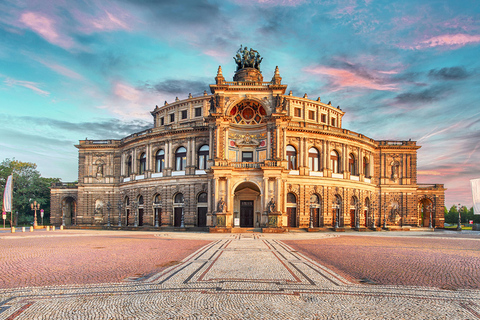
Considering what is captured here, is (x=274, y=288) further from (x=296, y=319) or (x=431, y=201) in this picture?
(x=431, y=201)

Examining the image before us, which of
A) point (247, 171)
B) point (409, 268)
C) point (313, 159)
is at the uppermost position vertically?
point (313, 159)

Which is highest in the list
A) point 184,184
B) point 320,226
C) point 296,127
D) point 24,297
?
point 296,127

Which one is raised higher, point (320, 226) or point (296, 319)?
point (296, 319)

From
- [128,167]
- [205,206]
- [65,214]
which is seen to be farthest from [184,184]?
[65,214]

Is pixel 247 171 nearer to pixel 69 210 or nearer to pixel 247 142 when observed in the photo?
pixel 247 142

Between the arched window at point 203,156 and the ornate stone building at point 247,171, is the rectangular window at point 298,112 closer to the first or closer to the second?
the ornate stone building at point 247,171

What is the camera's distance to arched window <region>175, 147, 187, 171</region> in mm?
51394

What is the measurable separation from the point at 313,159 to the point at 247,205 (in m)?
12.9

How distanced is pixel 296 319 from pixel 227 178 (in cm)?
3428

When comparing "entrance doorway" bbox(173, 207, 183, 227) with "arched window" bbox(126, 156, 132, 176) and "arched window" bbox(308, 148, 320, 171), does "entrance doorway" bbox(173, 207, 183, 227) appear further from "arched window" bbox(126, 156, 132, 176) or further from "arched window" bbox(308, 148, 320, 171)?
"arched window" bbox(308, 148, 320, 171)

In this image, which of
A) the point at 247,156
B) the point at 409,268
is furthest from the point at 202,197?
the point at 409,268

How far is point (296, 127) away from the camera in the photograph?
48.7 meters

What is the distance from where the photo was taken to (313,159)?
166 ft

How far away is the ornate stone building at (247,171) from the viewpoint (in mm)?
42906
